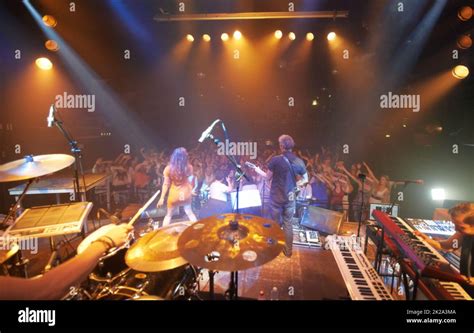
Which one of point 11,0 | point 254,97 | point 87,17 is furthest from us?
point 254,97

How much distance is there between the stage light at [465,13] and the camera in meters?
3.99

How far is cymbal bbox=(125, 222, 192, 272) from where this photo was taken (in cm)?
198

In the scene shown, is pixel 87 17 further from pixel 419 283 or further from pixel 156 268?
pixel 419 283

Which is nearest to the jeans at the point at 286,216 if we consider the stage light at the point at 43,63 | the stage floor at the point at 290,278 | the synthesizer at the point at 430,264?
the stage floor at the point at 290,278

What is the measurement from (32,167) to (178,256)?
208 centimetres

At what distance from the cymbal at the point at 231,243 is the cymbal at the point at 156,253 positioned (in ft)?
0.78

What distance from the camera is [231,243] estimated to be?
1.91 meters

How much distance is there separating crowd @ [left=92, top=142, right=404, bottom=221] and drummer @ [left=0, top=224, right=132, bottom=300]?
3.64m

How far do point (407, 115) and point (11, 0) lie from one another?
391 inches

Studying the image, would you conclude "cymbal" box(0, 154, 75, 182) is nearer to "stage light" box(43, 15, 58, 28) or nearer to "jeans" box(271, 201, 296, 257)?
"jeans" box(271, 201, 296, 257)

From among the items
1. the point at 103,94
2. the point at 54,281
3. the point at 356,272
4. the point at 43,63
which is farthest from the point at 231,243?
the point at 103,94

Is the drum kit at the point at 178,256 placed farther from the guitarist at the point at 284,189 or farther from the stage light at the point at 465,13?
the stage light at the point at 465,13
